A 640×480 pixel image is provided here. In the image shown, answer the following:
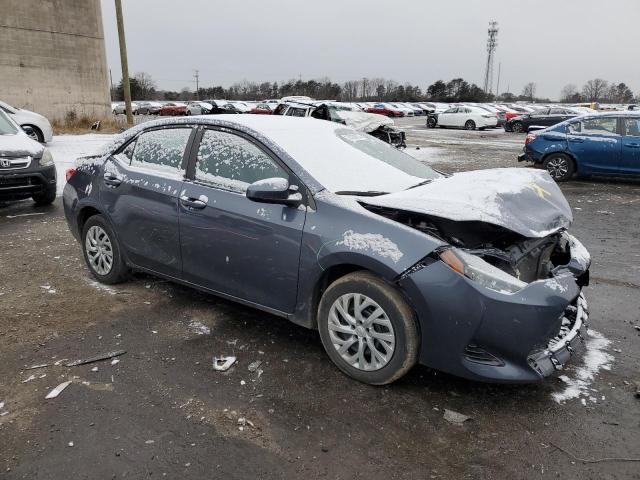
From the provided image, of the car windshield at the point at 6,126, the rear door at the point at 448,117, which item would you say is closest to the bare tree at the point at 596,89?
the rear door at the point at 448,117

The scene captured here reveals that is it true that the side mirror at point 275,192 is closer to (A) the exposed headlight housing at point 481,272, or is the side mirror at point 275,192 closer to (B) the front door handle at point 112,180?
(A) the exposed headlight housing at point 481,272

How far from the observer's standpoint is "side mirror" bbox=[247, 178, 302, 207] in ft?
10.7

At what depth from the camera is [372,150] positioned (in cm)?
424

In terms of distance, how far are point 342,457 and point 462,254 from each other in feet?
4.12

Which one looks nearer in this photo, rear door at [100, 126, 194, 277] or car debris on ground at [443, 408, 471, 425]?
car debris on ground at [443, 408, 471, 425]

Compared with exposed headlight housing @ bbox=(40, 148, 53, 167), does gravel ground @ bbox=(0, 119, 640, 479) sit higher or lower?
lower

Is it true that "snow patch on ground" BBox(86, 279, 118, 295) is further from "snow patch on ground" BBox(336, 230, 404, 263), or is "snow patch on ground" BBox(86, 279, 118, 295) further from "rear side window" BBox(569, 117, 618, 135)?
"rear side window" BBox(569, 117, 618, 135)

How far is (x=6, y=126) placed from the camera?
8.45 m

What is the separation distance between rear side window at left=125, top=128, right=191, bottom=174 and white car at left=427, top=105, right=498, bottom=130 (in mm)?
29373

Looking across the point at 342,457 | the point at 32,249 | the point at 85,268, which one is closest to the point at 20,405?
the point at 342,457

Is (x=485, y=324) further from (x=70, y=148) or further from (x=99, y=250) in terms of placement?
(x=70, y=148)

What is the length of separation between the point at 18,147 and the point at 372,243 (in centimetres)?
691

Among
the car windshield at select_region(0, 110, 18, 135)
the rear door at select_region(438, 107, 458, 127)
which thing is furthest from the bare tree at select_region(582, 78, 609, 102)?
the car windshield at select_region(0, 110, 18, 135)

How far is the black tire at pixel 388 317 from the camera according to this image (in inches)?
115
